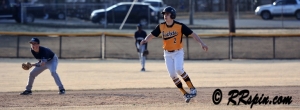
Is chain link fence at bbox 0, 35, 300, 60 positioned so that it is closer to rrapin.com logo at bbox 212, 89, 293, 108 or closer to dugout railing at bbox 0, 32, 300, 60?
dugout railing at bbox 0, 32, 300, 60

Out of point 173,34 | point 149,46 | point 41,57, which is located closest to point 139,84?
point 41,57

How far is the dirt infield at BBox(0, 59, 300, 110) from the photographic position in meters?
10.8

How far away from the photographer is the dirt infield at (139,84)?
10836 millimetres

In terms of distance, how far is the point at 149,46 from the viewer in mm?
27938

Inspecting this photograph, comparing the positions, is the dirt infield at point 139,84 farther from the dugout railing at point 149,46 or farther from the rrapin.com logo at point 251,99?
the dugout railing at point 149,46

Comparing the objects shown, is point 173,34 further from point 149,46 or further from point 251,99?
point 149,46

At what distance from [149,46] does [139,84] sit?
12815 mm

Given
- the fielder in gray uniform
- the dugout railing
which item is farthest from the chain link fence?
the fielder in gray uniform

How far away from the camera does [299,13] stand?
138 ft

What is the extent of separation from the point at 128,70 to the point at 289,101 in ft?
33.1

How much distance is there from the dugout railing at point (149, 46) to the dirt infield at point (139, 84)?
1.38 meters

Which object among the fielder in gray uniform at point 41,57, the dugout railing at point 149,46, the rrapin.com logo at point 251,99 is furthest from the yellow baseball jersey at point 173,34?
the dugout railing at point 149,46

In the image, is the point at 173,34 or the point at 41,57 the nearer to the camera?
the point at 173,34

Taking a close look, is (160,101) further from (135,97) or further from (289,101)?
(289,101)
